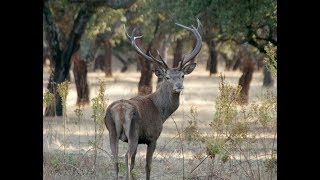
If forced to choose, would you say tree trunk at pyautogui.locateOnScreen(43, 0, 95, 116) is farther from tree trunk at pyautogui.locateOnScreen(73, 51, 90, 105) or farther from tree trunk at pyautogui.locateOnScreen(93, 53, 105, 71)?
tree trunk at pyautogui.locateOnScreen(93, 53, 105, 71)

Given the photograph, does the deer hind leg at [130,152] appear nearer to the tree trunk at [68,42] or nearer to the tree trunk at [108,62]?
the tree trunk at [68,42]

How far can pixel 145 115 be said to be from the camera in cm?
944

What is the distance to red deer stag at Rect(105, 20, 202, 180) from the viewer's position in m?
8.98

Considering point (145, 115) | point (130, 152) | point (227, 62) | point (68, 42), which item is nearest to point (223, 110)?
point (145, 115)

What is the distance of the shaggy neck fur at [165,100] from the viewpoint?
994 cm

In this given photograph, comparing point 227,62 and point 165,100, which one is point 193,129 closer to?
point 165,100

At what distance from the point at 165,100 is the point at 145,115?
631mm

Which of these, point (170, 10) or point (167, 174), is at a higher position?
point (170, 10)

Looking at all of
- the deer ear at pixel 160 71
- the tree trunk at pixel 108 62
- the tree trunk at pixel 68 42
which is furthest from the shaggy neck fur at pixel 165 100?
the tree trunk at pixel 108 62

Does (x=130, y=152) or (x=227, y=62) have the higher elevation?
(x=130, y=152)
